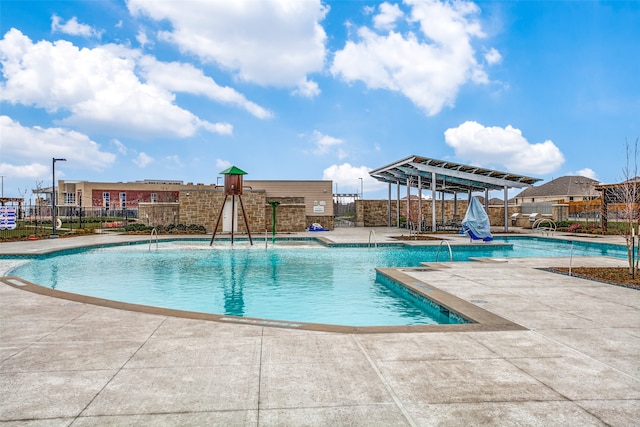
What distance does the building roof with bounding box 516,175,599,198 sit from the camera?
59528 millimetres

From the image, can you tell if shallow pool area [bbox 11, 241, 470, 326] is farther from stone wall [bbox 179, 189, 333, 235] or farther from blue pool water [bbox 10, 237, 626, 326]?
stone wall [bbox 179, 189, 333, 235]

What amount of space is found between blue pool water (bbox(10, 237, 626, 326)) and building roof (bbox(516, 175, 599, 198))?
4637cm

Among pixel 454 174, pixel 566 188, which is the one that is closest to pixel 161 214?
pixel 454 174

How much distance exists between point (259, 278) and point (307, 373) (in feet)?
25.2

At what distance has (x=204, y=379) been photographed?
3.57 meters

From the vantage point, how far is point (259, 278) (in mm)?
11242

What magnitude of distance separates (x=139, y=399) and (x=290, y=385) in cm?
109

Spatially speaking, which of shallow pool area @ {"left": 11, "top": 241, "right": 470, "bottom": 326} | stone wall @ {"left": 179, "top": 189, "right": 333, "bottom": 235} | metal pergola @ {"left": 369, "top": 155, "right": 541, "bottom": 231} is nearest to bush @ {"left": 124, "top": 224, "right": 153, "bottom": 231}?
stone wall @ {"left": 179, "top": 189, "right": 333, "bottom": 235}

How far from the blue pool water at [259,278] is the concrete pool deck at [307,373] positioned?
220 cm

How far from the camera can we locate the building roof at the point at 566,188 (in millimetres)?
59528

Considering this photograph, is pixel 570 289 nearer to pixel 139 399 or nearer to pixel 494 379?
pixel 494 379

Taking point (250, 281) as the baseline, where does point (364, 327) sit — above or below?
above

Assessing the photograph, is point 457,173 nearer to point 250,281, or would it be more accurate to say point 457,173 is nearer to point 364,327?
point 250,281

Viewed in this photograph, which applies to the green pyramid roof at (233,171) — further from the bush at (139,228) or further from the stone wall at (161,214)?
the bush at (139,228)
